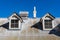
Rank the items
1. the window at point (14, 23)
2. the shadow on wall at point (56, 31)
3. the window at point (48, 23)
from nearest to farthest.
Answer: the shadow on wall at point (56, 31)
the window at point (14, 23)
the window at point (48, 23)

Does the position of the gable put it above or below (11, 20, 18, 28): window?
above

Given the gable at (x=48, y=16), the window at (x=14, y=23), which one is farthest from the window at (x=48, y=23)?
the window at (x=14, y=23)

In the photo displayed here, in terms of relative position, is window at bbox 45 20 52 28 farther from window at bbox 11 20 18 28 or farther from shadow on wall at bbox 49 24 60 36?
window at bbox 11 20 18 28

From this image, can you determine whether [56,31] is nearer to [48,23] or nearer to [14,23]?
[48,23]

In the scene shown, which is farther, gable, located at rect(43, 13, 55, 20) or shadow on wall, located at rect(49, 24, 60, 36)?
gable, located at rect(43, 13, 55, 20)

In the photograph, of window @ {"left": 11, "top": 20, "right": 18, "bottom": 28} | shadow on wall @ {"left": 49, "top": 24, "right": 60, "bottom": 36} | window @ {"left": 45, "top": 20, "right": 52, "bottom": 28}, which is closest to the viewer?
shadow on wall @ {"left": 49, "top": 24, "right": 60, "bottom": 36}

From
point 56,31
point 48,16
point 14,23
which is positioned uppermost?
point 48,16

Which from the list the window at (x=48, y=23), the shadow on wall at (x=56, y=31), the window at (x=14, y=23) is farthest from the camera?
the window at (x=48, y=23)

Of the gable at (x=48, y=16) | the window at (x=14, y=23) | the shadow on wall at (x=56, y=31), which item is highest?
the gable at (x=48, y=16)

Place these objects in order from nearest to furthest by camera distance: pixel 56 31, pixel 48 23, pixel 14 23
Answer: pixel 56 31 < pixel 14 23 < pixel 48 23

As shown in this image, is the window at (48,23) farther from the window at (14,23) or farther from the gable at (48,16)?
the window at (14,23)

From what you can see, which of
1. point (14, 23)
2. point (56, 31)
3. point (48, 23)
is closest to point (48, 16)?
point (48, 23)

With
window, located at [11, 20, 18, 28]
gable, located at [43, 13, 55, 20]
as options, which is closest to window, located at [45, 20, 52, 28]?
gable, located at [43, 13, 55, 20]

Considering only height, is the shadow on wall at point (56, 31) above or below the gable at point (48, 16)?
below
